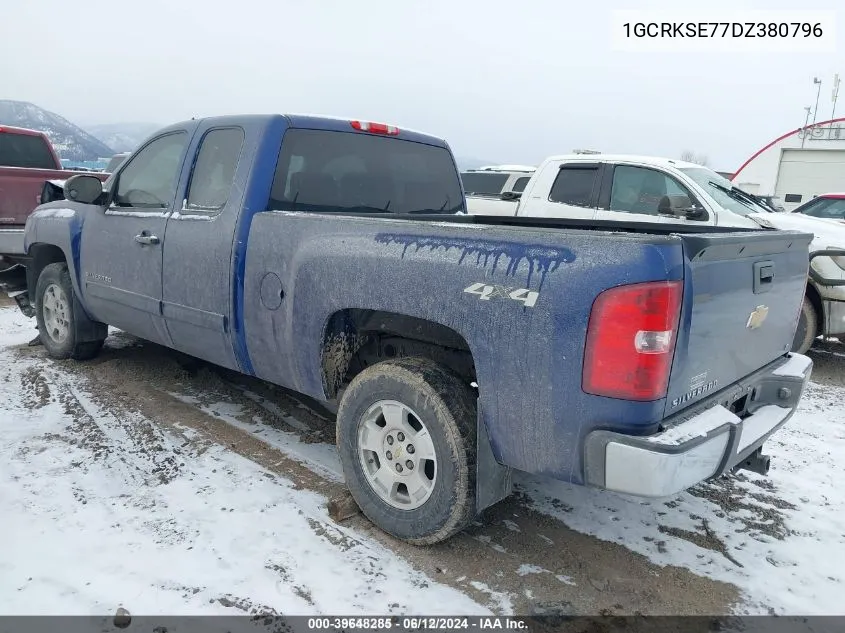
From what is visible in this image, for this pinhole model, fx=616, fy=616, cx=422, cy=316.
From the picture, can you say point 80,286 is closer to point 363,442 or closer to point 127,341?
point 127,341

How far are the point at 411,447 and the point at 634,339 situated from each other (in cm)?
115

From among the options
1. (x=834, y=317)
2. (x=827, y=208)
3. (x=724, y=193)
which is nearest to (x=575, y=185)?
(x=724, y=193)

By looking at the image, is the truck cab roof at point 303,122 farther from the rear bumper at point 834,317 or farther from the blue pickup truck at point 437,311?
the rear bumper at point 834,317

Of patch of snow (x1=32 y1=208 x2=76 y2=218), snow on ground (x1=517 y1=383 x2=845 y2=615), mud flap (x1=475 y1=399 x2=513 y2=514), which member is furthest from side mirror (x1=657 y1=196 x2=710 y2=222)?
patch of snow (x1=32 y1=208 x2=76 y2=218)

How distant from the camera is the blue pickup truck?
213 cm

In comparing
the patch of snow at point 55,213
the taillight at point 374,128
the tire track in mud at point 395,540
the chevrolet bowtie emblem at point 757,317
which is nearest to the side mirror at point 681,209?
the taillight at point 374,128

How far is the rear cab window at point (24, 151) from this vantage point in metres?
8.78

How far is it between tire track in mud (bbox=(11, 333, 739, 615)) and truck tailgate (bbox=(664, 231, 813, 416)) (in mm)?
868

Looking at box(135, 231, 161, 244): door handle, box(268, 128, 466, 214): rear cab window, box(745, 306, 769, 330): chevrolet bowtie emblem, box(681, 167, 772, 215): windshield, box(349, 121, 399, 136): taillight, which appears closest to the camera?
box(745, 306, 769, 330): chevrolet bowtie emblem

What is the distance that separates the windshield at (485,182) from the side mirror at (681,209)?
6138 mm

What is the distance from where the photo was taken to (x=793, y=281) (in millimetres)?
2990

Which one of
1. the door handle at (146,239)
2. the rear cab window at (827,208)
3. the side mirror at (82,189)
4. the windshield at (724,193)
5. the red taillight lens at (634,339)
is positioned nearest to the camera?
the red taillight lens at (634,339)

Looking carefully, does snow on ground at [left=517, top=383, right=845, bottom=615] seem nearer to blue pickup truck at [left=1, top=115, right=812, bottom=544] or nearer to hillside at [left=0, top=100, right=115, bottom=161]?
blue pickup truck at [left=1, top=115, right=812, bottom=544]

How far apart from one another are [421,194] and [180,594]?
2.79 meters
